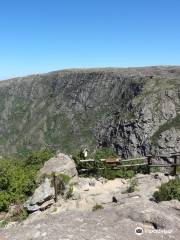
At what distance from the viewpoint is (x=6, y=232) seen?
12711mm

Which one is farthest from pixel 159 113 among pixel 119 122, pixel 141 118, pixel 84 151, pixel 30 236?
pixel 30 236

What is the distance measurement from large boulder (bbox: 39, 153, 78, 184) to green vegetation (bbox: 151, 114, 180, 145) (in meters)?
153

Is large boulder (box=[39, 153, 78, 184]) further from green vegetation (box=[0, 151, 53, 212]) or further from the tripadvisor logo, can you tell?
the tripadvisor logo

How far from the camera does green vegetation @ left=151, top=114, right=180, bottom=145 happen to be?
568 ft

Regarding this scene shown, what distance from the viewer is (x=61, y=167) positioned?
20.5m

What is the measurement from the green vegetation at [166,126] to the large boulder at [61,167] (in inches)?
6043

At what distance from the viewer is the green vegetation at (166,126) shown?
A: 173250 millimetres

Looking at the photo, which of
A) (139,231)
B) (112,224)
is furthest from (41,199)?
(139,231)

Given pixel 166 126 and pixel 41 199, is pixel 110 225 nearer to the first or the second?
pixel 41 199

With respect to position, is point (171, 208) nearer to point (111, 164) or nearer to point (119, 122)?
point (111, 164)

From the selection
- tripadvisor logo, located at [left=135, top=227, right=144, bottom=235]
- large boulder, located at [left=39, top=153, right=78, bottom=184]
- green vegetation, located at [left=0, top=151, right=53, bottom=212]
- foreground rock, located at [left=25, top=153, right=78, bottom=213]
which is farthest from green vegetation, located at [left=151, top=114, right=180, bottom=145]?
tripadvisor logo, located at [left=135, top=227, right=144, bottom=235]

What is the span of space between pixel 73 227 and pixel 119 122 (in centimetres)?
18140

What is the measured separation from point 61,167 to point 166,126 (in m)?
160

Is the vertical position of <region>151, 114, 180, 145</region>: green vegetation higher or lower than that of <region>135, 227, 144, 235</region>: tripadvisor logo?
lower
